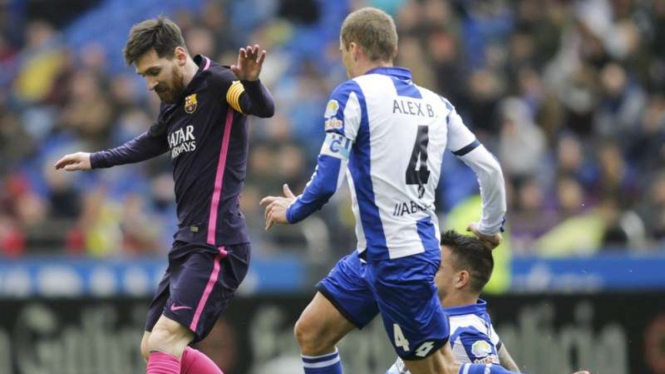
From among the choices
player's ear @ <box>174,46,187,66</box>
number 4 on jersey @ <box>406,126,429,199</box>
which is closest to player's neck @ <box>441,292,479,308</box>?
number 4 on jersey @ <box>406,126,429,199</box>

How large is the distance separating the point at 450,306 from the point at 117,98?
8240mm

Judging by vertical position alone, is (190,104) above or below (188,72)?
below

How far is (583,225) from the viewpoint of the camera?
517 inches

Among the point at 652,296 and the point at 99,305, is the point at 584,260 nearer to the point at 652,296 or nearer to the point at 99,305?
the point at 652,296

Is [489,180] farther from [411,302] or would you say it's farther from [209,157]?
[209,157]

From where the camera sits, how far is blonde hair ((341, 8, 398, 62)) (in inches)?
269

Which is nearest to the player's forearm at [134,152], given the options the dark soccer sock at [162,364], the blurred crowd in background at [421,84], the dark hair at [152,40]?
the dark hair at [152,40]

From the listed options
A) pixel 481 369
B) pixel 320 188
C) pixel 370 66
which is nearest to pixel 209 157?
pixel 320 188

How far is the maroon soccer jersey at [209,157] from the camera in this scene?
712cm

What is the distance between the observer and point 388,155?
6758mm

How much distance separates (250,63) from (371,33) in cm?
63

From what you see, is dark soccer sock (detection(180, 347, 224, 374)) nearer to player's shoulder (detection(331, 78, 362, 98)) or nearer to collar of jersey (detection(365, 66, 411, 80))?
player's shoulder (detection(331, 78, 362, 98))

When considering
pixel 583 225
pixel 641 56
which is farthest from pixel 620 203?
pixel 641 56

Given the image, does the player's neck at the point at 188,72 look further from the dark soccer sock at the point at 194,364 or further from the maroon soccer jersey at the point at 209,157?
the dark soccer sock at the point at 194,364
